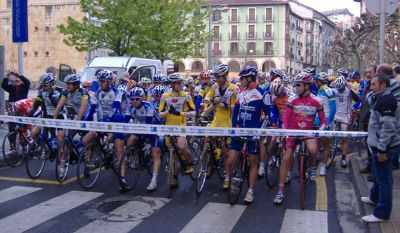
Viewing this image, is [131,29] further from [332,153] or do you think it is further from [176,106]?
[176,106]

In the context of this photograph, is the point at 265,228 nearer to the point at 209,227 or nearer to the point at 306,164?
the point at 209,227

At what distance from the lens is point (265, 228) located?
6.54 m

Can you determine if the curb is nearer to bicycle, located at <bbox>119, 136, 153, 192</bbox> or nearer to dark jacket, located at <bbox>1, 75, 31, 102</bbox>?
bicycle, located at <bbox>119, 136, 153, 192</bbox>

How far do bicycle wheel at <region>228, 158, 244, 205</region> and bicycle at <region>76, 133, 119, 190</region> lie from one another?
6.57 ft

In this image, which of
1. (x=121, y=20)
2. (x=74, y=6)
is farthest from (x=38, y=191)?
(x=74, y=6)

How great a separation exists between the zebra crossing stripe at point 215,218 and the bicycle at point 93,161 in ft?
6.27

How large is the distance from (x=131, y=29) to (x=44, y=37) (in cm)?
3838

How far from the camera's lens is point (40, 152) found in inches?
367

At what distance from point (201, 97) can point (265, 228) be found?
401 cm

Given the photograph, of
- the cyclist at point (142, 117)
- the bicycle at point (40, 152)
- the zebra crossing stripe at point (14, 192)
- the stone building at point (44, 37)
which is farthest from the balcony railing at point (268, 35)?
the zebra crossing stripe at point (14, 192)

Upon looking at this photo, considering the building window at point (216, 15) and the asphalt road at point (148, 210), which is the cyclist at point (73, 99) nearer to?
the asphalt road at point (148, 210)

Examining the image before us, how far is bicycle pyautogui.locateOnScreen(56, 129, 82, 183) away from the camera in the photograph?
28.8 feet

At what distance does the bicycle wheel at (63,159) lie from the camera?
28.8 feet


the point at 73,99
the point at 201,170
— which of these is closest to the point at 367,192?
the point at 201,170
